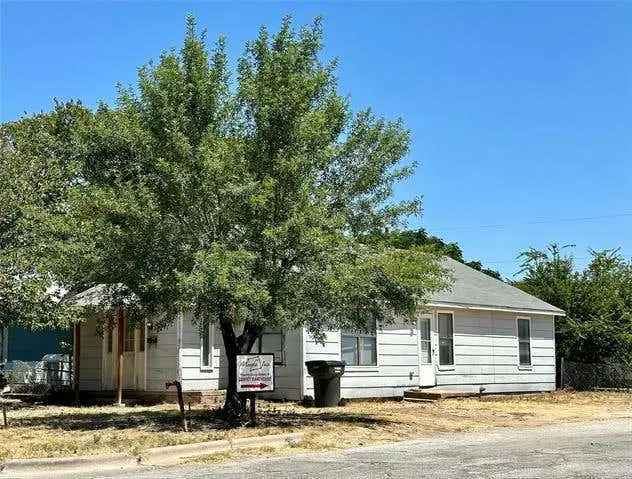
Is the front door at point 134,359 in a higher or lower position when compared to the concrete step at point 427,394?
higher

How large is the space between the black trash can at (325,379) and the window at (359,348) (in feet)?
5.69

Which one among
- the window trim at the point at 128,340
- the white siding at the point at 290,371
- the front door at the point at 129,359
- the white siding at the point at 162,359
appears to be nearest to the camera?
the white siding at the point at 290,371

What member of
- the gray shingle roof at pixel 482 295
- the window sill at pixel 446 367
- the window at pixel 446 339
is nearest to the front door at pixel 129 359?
the gray shingle roof at pixel 482 295

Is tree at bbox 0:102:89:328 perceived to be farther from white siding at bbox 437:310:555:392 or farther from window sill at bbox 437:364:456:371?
white siding at bbox 437:310:555:392

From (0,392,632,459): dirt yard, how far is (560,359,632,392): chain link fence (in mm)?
6808

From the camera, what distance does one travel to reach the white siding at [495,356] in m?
24.9

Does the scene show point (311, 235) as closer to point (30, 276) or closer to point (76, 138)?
point (76, 138)

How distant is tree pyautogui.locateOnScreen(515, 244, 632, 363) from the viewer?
3036cm

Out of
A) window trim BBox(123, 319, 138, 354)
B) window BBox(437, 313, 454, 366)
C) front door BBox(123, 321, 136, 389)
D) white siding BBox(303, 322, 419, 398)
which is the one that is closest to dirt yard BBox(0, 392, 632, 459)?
white siding BBox(303, 322, 419, 398)

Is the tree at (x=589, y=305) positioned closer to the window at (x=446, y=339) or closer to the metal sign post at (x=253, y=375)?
the window at (x=446, y=339)

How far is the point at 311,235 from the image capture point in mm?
14078

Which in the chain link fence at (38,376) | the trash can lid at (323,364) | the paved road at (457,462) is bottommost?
the paved road at (457,462)

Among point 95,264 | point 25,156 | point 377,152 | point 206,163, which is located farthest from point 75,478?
point 25,156

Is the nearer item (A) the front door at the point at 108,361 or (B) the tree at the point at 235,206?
(B) the tree at the point at 235,206
